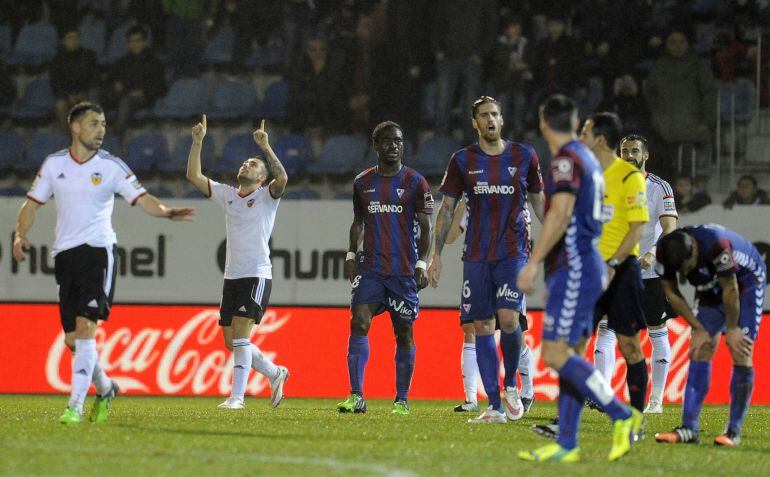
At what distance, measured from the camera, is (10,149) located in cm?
1670

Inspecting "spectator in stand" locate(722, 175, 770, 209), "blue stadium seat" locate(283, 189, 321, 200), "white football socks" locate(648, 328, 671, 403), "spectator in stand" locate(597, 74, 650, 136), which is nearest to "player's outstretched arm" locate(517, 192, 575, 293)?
"white football socks" locate(648, 328, 671, 403)

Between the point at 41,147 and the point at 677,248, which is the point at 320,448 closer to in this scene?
the point at 677,248

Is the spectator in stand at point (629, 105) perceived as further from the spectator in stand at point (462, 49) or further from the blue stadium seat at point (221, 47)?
the blue stadium seat at point (221, 47)

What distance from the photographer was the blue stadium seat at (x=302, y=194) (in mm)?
15387

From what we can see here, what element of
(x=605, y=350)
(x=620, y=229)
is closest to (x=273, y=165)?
(x=605, y=350)

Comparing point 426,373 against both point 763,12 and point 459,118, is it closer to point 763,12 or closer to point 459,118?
point 459,118

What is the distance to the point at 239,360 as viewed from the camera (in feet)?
35.4

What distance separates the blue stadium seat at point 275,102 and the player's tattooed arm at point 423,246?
6838 millimetres

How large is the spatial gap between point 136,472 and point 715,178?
11126 mm

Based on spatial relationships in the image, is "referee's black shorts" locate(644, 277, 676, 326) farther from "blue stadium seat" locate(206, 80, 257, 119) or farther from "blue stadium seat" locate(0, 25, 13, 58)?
"blue stadium seat" locate(0, 25, 13, 58)

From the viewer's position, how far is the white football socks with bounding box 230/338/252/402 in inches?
423

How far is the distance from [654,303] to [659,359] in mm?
621

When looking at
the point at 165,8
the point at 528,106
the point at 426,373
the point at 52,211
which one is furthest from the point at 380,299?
the point at 165,8

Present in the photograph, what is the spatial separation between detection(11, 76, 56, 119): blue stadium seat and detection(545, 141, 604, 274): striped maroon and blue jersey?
12.0 metres
